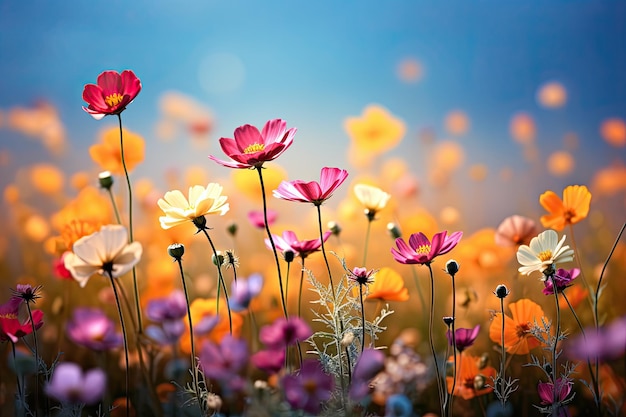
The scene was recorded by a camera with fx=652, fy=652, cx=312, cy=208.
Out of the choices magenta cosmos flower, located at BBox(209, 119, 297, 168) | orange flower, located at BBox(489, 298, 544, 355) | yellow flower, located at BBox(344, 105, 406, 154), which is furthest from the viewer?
yellow flower, located at BBox(344, 105, 406, 154)

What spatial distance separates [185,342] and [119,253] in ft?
1.24

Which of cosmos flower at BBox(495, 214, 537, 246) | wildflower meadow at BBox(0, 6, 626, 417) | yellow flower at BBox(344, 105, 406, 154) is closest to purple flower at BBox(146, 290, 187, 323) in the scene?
wildflower meadow at BBox(0, 6, 626, 417)

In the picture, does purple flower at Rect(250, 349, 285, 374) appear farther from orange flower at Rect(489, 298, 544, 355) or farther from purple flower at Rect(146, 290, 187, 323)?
orange flower at Rect(489, 298, 544, 355)

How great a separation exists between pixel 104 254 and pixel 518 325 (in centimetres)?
41

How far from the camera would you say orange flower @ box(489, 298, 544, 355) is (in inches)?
25.3

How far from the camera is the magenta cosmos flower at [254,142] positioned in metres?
0.52

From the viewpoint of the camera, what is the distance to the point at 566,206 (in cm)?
66

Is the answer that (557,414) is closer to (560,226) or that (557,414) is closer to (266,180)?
(560,226)

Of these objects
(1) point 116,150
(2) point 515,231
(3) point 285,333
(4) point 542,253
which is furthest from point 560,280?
(1) point 116,150

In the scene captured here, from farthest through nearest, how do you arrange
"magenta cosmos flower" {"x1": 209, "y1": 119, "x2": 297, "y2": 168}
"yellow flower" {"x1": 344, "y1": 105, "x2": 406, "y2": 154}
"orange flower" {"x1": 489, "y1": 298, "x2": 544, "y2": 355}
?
"yellow flower" {"x1": 344, "y1": 105, "x2": 406, "y2": 154}, "orange flower" {"x1": 489, "y1": 298, "x2": 544, "y2": 355}, "magenta cosmos flower" {"x1": 209, "y1": 119, "x2": 297, "y2": 168}

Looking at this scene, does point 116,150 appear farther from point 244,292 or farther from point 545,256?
point 545,256

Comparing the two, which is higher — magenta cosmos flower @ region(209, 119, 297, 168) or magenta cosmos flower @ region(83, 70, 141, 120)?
magenta cosmos flower @ region(83, 70, 141, 120)

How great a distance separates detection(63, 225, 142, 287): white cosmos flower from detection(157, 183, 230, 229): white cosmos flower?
6 centimetres

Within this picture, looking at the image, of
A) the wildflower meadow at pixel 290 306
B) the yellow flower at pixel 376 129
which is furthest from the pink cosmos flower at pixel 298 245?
the yellow flower at pixel 376 129
